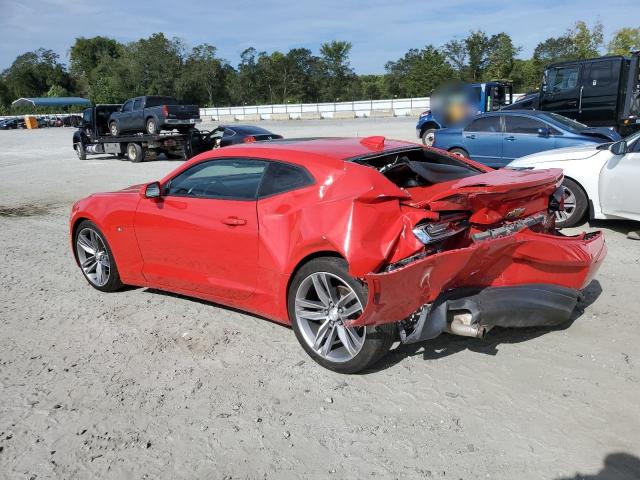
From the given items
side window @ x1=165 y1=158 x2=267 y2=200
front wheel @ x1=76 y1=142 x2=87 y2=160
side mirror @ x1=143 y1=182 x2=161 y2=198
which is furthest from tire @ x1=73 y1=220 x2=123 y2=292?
front wheel @ x1=76 y1=142 x2=87 y2=160

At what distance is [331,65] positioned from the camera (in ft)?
259

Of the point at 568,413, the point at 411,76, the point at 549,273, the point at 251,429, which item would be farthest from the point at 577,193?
the point at 411,76

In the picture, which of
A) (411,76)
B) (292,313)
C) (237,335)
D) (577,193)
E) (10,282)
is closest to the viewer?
(292,313)

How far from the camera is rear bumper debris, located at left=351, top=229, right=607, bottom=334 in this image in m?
3.09

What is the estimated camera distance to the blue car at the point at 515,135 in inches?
411

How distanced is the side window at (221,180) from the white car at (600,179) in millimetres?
3842

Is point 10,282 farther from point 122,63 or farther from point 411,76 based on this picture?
point 122,63

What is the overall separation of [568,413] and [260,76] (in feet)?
260

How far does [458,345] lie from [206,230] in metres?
2.06

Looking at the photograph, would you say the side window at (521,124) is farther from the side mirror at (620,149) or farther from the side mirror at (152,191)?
the side mirror at (152,191)

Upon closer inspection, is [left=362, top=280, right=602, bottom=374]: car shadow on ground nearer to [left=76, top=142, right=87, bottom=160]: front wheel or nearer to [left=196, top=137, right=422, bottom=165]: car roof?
[left=196, top=137, right=422, bottom=165]: car roof

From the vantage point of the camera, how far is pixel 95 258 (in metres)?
5.39

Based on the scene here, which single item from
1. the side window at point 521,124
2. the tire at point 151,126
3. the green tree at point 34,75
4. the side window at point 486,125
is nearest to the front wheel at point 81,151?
the tire at point 151,126

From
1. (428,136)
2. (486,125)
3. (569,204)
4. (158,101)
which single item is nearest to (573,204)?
(569,204)
